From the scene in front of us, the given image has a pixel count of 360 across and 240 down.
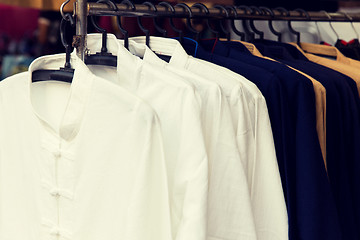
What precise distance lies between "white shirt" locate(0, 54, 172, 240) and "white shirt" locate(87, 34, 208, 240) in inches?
1.3

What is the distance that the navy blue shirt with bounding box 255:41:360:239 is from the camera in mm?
1046

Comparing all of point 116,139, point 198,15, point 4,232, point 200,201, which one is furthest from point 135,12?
point 4,232

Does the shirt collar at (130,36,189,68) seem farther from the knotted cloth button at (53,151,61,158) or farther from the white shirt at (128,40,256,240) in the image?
the knotted cloth button at (53,151,61,158)

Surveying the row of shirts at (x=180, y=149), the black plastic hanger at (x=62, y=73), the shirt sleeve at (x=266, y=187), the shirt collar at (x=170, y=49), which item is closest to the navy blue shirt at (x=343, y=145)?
the row of shirts at (x=180, y=149)

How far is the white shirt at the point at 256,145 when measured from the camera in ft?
2.89

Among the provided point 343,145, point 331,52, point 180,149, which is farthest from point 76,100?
point 331,52

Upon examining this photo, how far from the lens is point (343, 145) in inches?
41.6

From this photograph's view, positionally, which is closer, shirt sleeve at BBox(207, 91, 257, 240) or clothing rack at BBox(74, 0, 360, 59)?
shirt sleeve at BBox(207, 91, 257, 240)

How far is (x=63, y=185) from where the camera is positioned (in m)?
0.94

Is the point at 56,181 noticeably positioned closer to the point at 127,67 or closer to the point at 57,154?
the point at 57,154

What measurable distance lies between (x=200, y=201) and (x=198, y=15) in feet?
1.59

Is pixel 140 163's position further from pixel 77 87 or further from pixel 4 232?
pixel 4 232

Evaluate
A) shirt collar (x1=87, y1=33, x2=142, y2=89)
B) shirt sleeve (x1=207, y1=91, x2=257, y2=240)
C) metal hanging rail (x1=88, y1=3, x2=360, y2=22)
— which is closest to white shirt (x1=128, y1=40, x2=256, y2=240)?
shirt sleeve (x1=207, y1=91, x2=257, y2=240)

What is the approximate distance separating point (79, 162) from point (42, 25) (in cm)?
160
